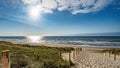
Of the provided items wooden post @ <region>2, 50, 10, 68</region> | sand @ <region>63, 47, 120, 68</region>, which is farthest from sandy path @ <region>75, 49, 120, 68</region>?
wooden post @ <region>2, 50, 10, 68</region>

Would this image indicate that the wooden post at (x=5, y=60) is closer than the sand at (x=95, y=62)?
Yes

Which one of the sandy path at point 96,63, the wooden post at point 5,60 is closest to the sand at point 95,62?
the sandy path at point 96,63

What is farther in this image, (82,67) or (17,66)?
(82,67)

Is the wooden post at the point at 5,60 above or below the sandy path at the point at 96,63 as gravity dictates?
above

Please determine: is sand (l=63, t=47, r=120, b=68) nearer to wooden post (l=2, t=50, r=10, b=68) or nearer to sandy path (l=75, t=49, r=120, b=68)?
sandy path (l=75, t=49, r=120, b=68)

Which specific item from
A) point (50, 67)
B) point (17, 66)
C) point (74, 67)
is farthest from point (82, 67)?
point (17, 66)

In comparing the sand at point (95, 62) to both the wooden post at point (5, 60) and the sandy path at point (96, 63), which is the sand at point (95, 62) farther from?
the wooden post at point (5, 60)

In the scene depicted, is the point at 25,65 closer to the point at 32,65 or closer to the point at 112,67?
the point at 32,65

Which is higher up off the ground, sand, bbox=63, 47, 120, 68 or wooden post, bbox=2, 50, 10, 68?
wooden post, bbox=2, 50, 10, 68

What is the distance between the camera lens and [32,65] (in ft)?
29.2

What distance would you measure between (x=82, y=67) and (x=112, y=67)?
2868 mm

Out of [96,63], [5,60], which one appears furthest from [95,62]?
[5,60]

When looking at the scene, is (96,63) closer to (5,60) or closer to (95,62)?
(95,62)

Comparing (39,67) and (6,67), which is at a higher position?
(6,67)
